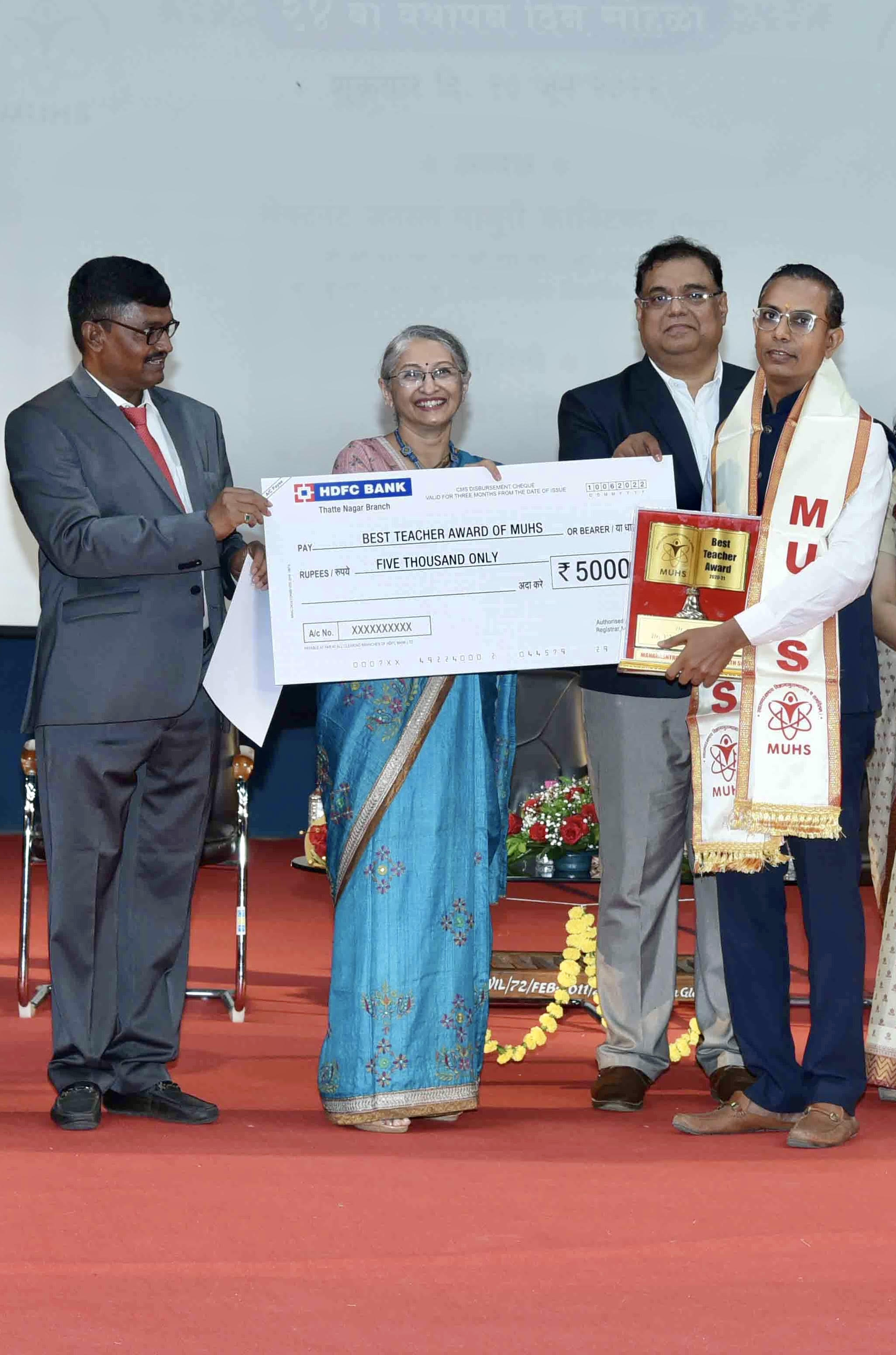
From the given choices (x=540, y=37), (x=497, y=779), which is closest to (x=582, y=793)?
(x=497, y=779)

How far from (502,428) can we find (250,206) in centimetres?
132

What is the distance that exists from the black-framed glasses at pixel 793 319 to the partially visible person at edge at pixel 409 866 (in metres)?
0.59

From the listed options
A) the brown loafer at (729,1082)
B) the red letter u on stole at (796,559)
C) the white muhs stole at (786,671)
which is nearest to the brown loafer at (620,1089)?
the brown loafer at (729,1082)

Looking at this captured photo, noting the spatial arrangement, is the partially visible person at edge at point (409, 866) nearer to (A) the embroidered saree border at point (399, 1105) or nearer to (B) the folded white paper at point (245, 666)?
(A) the embroidered saree border at point (399, 1105)

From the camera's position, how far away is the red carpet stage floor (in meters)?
2.05

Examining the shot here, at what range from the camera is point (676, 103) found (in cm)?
628

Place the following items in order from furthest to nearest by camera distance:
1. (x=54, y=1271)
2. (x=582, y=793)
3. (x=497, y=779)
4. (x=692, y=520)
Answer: (x=582, y=793), (x=497, y=779), (x=692, y=520), (x=54, y=1271)

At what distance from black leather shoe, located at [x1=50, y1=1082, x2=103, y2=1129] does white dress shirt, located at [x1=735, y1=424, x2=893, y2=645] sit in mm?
1510

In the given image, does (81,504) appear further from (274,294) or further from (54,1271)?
(274,294)

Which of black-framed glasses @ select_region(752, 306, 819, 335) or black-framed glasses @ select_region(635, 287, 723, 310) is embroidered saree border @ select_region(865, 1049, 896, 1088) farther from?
black-framed glasses @ select_region(635, 287, 723, 310)

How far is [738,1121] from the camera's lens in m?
3.06

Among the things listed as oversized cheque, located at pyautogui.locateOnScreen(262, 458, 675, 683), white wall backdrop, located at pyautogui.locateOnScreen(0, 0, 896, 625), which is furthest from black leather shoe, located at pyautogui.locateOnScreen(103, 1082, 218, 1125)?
white wall backdrop, located at pyautogui.locateOnScreen(0, 0, 896, 625)

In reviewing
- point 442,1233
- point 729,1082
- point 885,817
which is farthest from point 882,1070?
point 442,1233

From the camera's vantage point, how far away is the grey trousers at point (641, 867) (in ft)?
11.0
